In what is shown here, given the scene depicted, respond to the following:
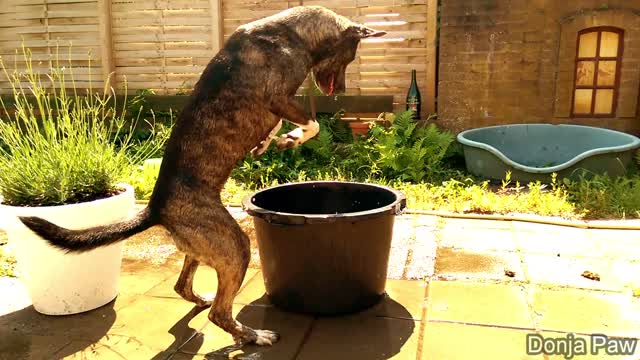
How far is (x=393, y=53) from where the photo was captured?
769cm

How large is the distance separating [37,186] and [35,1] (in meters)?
7.16

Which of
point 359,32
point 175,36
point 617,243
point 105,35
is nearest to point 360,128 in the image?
point 175,36

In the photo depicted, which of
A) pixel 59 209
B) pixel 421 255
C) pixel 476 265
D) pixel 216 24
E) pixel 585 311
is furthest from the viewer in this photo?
pixel 216 24

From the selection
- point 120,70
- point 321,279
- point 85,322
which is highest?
point 120,70

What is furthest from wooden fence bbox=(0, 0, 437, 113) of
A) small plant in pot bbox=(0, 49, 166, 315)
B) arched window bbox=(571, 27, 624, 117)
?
small plant in pot bbox=(0, 49, 166, 315)

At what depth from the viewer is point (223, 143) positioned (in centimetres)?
267

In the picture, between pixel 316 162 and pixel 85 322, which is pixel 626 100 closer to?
pixel 316 162

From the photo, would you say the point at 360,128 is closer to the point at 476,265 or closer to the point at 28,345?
the point at 476,265

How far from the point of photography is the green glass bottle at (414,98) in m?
7.45

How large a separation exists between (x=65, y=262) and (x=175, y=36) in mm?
6076

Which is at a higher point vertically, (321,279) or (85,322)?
(321,279)

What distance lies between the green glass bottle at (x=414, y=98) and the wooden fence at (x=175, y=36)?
149 mm

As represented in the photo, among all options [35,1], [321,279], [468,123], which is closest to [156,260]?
[321,279]

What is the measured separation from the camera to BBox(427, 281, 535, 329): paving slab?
2.96 m
